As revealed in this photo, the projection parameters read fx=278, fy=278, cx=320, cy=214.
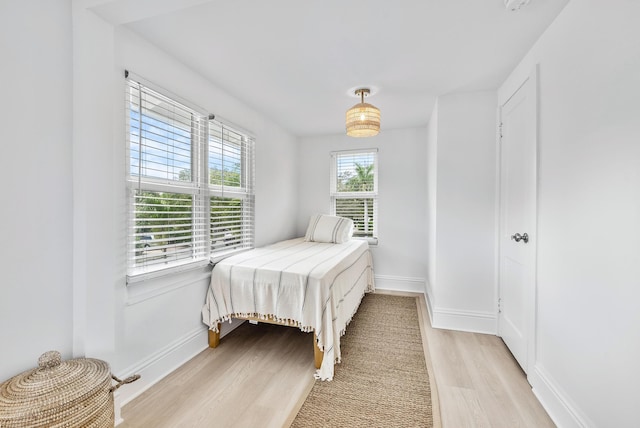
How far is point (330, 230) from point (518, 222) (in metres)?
2.15

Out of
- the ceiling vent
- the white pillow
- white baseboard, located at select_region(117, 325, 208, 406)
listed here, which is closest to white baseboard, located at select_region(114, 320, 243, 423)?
white baseboard, located at select_region(117, 325, 208, 406)

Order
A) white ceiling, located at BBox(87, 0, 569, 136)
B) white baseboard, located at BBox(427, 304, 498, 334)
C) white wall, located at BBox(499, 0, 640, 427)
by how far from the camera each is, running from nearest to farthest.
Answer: white wall, located at BBox(499, 0, 640, 427), white ceiling, located at BBox(87, 0, 569, 136), white baseboard, located at BBox(427, 304, 498, 334)

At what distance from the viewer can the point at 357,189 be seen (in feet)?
14.1

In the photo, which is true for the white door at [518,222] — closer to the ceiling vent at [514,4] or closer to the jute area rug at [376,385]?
the ceiling vent at [514,4]

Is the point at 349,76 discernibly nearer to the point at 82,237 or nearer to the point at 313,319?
the point at 313,319

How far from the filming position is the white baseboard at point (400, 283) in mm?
3998

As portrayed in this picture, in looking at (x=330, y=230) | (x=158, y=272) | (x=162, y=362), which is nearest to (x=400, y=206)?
(x=330, y=230)

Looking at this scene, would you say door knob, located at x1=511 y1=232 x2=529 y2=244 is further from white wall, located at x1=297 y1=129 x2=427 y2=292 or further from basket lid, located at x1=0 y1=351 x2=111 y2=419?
basket lid, located at x1=0 y1=351 x2=111 y2=419

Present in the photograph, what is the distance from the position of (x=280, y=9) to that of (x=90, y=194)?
4.71 ft

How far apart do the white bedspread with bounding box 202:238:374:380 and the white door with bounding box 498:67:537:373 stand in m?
1.36

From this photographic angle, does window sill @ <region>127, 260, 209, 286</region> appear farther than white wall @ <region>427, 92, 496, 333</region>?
No

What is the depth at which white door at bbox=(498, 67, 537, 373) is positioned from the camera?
76.6 inches

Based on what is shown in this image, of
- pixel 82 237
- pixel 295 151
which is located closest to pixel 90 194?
pixel 82 237

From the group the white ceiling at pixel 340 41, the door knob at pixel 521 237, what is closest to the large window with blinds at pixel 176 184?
the white ceiling at pixel 340 41
